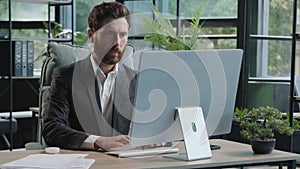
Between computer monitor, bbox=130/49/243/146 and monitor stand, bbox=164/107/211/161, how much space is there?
0.03 meters

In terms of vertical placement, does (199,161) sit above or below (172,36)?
below

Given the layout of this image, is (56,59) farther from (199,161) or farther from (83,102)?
(199,161)

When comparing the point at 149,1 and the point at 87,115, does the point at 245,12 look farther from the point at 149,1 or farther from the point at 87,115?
the point at 87,115

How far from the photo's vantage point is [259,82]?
5555 millimetres

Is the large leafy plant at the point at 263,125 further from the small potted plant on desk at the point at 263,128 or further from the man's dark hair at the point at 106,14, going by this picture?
the man's dark hair at the point at 106,14

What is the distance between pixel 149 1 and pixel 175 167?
4460 millimetres

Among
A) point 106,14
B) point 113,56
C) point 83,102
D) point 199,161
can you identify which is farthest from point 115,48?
point 199,161

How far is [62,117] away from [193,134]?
0.67 metres

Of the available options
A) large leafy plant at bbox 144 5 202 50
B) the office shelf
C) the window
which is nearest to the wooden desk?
large leafy plant at bbox 144 5 202 50

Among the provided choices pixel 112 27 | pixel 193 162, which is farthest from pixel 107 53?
pixel 193 162

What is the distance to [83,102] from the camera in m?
2.86

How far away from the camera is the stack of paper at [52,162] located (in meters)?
2.17

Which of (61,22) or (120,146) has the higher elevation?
(61,22)

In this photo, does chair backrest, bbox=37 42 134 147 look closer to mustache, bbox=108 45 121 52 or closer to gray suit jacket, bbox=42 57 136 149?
gray suit jacket, bbox=42 57 136 149
